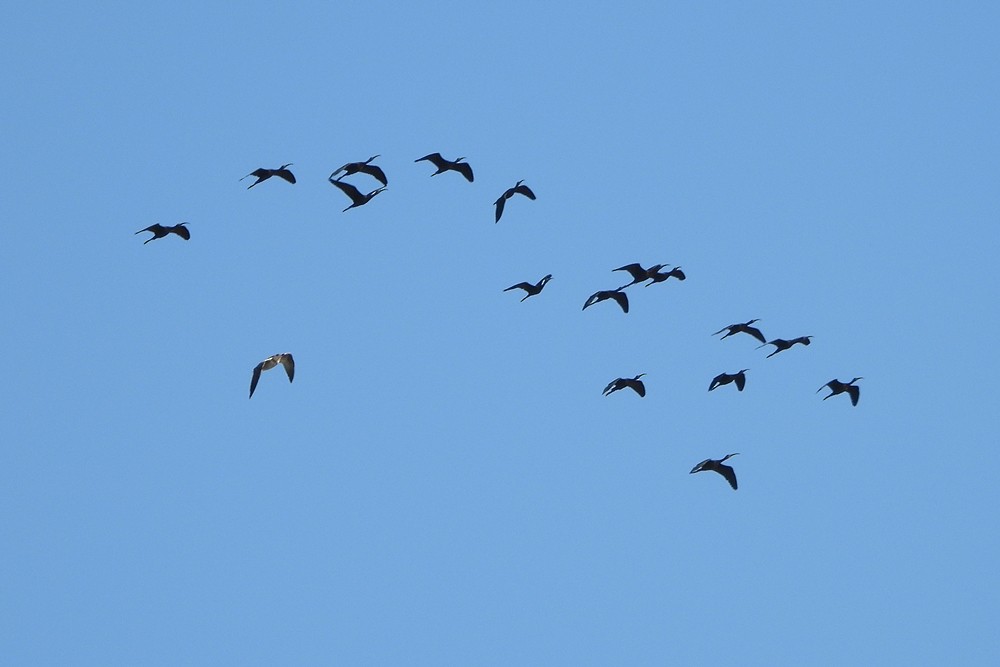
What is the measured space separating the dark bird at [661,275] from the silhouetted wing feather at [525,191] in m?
5.32

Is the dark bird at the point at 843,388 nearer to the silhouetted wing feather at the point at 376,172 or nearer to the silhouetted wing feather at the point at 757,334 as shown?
the silhouetted wing feather at the point at 757,334

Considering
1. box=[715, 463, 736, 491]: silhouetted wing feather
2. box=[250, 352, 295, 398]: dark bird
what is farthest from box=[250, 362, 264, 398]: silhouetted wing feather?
box=[715, 463, 736, 491]: silhouetted wing feather

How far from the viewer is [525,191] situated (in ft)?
248

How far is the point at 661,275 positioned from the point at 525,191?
6087 millimetres

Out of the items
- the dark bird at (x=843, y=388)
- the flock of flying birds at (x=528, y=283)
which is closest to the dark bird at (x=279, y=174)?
the flock of flying birds at (x=528, y=283)

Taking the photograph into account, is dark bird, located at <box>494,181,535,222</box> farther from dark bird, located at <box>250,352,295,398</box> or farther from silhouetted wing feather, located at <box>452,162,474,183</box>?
dark bird, located at <box>250,352,295,398</box>

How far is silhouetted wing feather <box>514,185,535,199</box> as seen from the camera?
75500mm

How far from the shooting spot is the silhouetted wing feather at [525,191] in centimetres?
7550

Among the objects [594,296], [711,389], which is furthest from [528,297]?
[711,389]

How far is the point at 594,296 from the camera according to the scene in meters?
75.6

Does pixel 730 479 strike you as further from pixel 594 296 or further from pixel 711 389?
pixel 594 296

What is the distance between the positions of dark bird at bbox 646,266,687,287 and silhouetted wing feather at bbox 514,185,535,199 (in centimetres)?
532

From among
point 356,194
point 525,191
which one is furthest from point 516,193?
point 356,194

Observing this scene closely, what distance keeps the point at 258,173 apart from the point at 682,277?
16.4 meters
